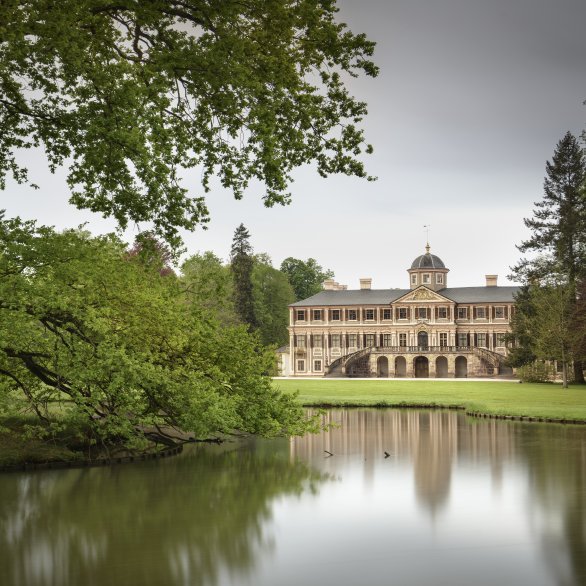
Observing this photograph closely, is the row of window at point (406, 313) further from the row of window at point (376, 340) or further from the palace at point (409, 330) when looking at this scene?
the row of window at point (376, 340)

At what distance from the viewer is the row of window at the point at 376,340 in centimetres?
6881

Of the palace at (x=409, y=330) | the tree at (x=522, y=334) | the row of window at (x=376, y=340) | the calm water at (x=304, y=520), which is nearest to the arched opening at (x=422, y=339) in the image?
the palace at (x=409, y=330)

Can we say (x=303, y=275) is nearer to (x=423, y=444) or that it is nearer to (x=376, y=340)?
(x=376, y=340)

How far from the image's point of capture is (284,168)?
1374 cm

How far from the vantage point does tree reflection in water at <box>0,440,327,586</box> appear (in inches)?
380

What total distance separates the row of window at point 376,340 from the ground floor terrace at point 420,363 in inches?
67.3

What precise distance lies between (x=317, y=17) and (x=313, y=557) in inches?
296

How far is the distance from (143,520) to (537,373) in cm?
4300

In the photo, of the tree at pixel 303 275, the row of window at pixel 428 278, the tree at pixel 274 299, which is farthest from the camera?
the tree at pixel 303 275

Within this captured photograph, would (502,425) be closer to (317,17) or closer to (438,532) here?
(438,532)

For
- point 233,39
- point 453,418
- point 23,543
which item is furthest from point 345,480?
point 453,418

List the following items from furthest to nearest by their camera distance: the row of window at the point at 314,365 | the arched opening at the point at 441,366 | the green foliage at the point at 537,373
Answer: the row of window at the point at 314,365
the arched opening at the point at 441,366
the green foliage at the point at 537,373

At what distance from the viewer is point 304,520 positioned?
12477mm

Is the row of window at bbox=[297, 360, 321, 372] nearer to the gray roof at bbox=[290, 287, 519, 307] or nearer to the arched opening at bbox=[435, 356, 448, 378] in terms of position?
the gray roof at bbox=[290, 287, 519, 307]
